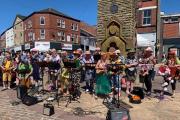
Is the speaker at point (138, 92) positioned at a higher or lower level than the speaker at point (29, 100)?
higher

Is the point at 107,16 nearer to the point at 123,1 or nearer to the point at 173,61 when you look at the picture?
the point at 123,1

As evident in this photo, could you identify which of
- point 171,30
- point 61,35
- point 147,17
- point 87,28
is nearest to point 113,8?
point 147,17

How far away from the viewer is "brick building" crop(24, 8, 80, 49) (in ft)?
166

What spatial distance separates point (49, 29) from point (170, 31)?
63.3 ft

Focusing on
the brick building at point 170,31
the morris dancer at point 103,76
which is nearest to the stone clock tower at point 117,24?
the brick building at point 170,31

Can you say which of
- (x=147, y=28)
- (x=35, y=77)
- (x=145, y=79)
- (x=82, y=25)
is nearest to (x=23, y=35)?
(x=82, y=25)

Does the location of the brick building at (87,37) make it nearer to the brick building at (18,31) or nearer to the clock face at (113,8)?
the brick building at (18,31)

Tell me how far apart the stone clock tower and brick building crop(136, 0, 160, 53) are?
318 inches

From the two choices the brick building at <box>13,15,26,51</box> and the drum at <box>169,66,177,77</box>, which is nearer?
the drum at <box>169,66,177,77</box>

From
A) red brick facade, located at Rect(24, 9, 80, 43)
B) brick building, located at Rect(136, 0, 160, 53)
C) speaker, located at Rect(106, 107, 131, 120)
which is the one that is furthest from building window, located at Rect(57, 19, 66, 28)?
speaker, located at Rect(106, 107, 131, 120)

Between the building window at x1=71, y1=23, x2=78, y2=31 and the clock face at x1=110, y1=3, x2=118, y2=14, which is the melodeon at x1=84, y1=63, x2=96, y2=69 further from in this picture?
the building window at x1=71, y1=23, x2=78, y2=31

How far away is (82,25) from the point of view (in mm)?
63344

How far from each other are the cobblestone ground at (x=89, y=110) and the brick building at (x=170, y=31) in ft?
98.9

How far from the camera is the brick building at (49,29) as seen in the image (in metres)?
50.7
